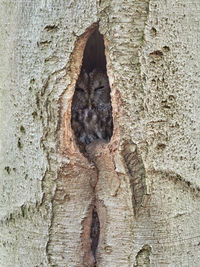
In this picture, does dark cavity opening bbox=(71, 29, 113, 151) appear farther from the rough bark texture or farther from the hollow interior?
the rough bark texture

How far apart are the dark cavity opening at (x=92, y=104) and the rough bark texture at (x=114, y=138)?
0.48 meters

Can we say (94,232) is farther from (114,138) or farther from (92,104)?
(92,104)

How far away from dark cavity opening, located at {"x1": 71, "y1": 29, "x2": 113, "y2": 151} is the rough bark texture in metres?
0.48

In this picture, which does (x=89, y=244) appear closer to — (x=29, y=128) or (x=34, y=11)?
(x=29, y=128)

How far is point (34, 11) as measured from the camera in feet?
2.92

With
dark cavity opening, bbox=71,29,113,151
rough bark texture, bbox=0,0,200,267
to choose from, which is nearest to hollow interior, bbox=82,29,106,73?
dark cavity opening, bbox=71,29,113,151

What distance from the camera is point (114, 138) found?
0.88m

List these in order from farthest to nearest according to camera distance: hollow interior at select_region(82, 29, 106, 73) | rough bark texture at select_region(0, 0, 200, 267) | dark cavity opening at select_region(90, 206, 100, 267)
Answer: hollow interior at select_region(82, 29, 106, 73) → dark cavity opening at select_region(90, 206, 100, 267) → rough bark texture at select_region(0, 0, 200, 267)

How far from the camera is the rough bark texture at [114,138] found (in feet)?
2.75

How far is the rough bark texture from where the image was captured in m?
0.84

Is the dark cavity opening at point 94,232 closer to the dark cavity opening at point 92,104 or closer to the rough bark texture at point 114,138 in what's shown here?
the rough bark texture at point 114,138

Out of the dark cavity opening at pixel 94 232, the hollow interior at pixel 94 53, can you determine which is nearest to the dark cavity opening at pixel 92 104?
the hollow interior at pixel 94 53

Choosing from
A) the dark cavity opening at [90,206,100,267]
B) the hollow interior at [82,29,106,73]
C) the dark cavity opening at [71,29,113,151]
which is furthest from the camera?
the dark cavity opening at [71,29,113,151]

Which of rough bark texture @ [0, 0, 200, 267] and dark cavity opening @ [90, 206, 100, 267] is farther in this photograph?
dark cavity opening @ [90, 206, 100, 267]
